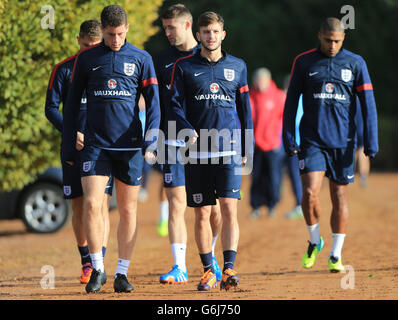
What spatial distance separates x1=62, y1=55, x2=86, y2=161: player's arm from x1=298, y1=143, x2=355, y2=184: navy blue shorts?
2.57m

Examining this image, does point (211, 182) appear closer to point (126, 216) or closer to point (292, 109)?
point (126, 216)

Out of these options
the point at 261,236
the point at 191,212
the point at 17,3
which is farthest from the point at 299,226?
the point at 17,3

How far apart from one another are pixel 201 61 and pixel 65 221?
20.7ft

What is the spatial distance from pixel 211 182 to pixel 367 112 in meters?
1.96

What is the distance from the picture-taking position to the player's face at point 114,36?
7988 millimetres

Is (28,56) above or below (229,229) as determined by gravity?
above

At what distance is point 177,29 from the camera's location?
9.02 metres

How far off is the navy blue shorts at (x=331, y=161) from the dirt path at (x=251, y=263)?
1.02 metres

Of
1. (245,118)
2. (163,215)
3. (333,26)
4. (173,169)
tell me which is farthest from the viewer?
(163,215)

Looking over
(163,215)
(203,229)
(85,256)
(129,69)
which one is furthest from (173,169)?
(163,215)

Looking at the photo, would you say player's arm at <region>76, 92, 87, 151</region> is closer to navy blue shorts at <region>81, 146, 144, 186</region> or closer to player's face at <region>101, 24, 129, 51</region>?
navy blue shorts at <region>81, 146, 144, 186</region>

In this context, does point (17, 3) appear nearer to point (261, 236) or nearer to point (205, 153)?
point (205, 153)

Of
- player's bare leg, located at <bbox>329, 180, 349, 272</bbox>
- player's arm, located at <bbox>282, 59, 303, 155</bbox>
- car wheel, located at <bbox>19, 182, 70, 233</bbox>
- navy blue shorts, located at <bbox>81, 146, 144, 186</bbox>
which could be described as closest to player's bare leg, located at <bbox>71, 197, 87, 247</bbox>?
navy blue shorts, located at <bbox>81, 146, 144, 186</bbox>

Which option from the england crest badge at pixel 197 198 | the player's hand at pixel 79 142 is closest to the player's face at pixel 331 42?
the england crest badge at pixel 197 198
